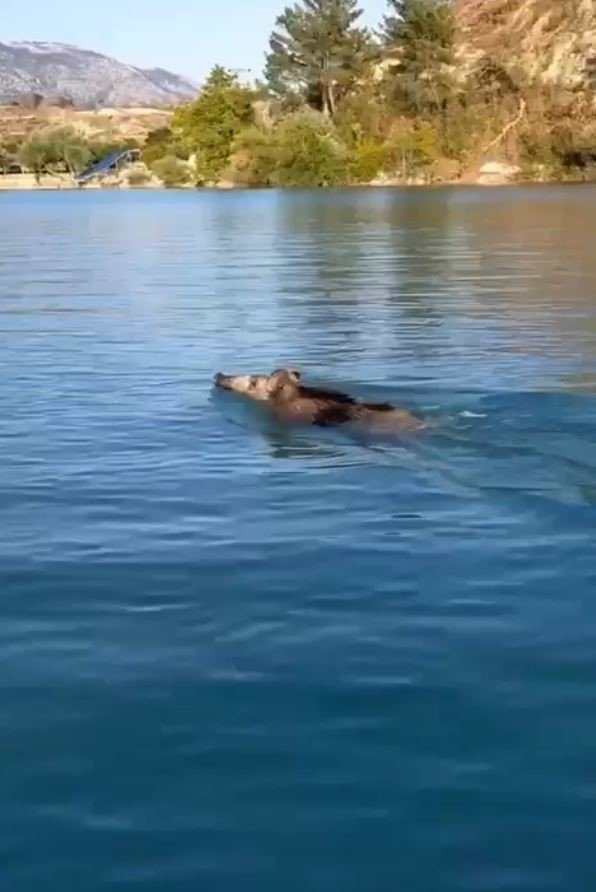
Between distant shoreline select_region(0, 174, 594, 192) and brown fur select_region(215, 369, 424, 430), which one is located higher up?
distant shoreline select_region(0, 174, 594, 192)

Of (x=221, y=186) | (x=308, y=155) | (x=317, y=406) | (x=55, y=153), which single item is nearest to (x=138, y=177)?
(x=221, y=186)

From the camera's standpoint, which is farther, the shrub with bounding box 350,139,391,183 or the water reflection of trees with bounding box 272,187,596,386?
the shrub with bounding box 350,139,391,183

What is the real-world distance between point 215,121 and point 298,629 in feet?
413

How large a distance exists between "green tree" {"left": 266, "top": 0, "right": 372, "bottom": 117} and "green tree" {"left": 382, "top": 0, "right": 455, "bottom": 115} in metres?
3.08

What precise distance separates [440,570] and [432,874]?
437cm

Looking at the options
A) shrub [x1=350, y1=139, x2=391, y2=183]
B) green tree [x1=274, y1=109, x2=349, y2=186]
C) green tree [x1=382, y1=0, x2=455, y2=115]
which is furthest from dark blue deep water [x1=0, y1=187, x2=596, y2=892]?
green tree [x1=382, y1=0, x2=455, y2=115]

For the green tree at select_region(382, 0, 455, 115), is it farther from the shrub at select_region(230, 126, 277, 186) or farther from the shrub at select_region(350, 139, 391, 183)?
the shrub at select_region(230, 126, 277, 186)

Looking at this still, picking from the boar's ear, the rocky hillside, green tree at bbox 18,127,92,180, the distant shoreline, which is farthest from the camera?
green tree at bbox 18,127,92,180

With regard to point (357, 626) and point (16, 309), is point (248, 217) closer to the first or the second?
point (16, 309)

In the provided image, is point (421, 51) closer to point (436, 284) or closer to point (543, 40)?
point (543, 40)

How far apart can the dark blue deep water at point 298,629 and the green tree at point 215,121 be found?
359 feet

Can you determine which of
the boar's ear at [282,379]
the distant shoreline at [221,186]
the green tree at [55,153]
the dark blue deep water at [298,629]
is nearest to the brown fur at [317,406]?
the boar's ear at [282,379]

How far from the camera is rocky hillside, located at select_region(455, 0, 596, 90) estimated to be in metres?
128

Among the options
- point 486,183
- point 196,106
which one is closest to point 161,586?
point 486,183
